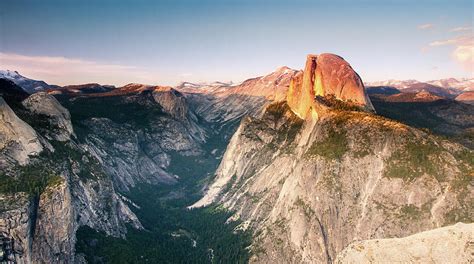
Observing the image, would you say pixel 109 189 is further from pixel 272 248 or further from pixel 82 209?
pixel 272 248

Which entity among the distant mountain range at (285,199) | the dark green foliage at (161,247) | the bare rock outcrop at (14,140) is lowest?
the dark green foliage at (161,247)

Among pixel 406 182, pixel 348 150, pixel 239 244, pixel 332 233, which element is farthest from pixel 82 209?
pixel 406 182

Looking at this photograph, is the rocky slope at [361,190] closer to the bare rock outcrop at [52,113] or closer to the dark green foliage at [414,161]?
the dark green foliage at [414,161]

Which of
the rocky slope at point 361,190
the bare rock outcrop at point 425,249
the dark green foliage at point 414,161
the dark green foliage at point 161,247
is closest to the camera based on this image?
the bare rock outcrop at point 425,249

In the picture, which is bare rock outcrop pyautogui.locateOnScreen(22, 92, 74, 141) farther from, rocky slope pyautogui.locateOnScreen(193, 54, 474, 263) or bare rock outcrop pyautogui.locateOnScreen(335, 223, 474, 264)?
bare rock outcrop pyautogui.locateOnScreen(335, 223, 474, 264)

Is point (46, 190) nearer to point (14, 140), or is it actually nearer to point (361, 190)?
point (14, 140)

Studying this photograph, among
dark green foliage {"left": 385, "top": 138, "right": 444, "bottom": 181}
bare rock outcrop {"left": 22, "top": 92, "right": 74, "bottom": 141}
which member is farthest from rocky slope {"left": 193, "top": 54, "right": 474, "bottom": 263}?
bare rock outcrop {"left": 22, "top": 92, "right": 74, "bottom": 141}

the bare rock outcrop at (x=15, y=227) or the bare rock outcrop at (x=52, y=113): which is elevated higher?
the bare rock outcrop at (x=52, y=113)

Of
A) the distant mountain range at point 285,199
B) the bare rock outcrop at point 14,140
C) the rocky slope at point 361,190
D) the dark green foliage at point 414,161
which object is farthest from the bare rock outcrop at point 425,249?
the bare rock outcrop at point 14,140
